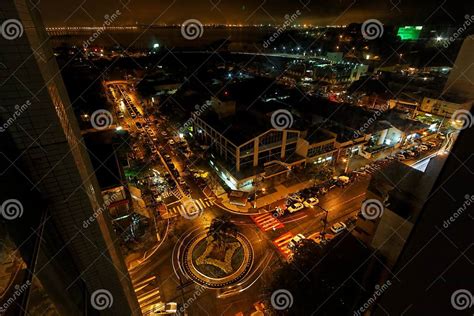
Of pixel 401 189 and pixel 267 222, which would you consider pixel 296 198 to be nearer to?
pixel 267 222

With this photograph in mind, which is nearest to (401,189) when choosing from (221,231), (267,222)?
(267,222)

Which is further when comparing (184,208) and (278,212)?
(184,208)

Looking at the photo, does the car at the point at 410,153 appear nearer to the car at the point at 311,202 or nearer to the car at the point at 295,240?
the car at the point at 311,202

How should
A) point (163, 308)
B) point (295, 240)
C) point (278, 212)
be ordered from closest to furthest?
point (163, 308), point (295, 240), point (278, 212)

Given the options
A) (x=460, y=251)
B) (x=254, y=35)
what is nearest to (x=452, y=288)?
(x=460, y=251)

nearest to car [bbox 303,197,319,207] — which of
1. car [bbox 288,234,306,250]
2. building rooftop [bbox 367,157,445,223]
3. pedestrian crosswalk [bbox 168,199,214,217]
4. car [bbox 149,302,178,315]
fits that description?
car [bbox 288,234,306,250]

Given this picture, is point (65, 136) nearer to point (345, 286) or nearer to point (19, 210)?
point (19, 210)
